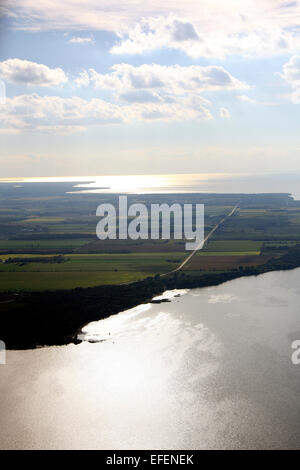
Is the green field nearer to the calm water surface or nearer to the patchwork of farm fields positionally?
the patchwork of farm fields

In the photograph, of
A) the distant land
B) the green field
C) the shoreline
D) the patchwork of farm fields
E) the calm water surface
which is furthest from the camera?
the patchwork of farm fields

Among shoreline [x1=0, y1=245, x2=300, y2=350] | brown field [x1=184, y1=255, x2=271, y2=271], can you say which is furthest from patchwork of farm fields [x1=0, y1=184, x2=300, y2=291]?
shoreline [x1=0, y1=245, x2=300, y2=350]

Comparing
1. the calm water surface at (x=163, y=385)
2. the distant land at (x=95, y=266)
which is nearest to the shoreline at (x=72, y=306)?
the distant land at (x=95, y=266)

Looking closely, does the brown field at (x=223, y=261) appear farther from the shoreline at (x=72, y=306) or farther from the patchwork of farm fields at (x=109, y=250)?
the shoreline at (x=72, y=306)

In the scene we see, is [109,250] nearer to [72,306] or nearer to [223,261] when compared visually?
[223,261]

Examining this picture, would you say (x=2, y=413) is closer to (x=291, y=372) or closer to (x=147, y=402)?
(x=147, y=402)

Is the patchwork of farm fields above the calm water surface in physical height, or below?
above

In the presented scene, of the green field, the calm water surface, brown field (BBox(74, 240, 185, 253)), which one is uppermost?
brown field (BBox(74, 240, 185, 253))

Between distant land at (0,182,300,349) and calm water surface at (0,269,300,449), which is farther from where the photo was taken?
distant land at (0,182,300,349)

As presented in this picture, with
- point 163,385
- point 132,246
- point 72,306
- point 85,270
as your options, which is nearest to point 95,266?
point 85,270

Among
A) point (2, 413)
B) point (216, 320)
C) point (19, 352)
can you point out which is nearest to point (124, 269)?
point (216, 320)
